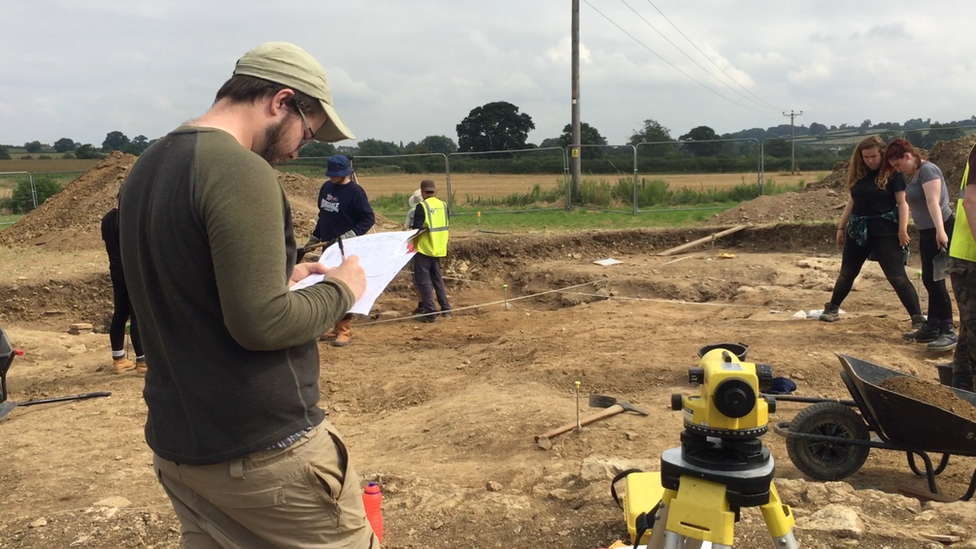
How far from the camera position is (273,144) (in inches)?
76.9

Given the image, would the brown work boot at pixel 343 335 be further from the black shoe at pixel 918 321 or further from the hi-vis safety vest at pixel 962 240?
the hi-vis safety vest at pixel 962 240

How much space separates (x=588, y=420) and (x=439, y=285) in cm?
548

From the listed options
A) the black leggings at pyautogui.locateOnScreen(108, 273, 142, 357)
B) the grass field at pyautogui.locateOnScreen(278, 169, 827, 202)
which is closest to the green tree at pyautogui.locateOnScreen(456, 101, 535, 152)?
the grass field at pyautogui.locateOnScreen(278, 169, 827, 202)

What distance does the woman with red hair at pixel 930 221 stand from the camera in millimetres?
6992

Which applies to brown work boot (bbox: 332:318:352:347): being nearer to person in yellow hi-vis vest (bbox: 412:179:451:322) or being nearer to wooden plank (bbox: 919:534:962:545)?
person in yellow hi-vis vest (bbox: 412:179:451:322)

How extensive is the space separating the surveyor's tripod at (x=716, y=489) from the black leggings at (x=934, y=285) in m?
5.98

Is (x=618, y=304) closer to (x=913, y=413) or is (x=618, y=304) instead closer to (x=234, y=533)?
(x=913, y=413)

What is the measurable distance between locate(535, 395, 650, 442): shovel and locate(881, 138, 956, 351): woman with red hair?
344cm

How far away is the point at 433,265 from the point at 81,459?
5485mm

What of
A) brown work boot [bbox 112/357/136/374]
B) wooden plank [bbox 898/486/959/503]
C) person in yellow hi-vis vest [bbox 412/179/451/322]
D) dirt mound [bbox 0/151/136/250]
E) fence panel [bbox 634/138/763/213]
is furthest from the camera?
fence panel [bbox 634/138/763/213]

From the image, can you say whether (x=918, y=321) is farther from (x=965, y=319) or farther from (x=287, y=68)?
(x=287, y=68)

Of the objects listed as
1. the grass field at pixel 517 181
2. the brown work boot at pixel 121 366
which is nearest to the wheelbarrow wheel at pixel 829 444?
the brown work boot at pixel 121 366

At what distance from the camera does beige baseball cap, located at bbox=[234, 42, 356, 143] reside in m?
1.89

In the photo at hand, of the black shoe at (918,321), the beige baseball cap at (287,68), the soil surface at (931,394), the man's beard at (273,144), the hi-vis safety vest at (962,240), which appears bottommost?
the black shoe at (918,321)
